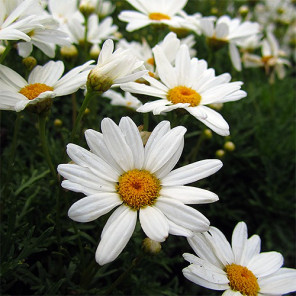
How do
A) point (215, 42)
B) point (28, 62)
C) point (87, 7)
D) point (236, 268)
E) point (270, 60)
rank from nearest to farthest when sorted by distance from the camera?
point (236, 268) → point (28, 62) → point (87, 7) → point (215, 42) → point (270, 60)

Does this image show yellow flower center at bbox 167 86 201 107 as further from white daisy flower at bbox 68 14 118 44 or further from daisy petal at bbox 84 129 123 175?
white daisy flower at bbox 68 14 118 44

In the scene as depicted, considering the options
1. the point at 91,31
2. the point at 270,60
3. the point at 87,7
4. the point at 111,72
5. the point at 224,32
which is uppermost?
the point at 111,72

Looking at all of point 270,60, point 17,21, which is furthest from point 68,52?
point 270,60

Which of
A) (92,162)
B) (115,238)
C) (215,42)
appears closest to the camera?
(115,238)

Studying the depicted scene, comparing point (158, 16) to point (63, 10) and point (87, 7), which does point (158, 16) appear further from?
point (63, 10)

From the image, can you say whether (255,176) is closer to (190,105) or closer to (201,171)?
(190,105)

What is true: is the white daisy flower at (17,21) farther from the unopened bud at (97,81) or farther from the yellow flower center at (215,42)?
the yellow flower center at (215,42)
